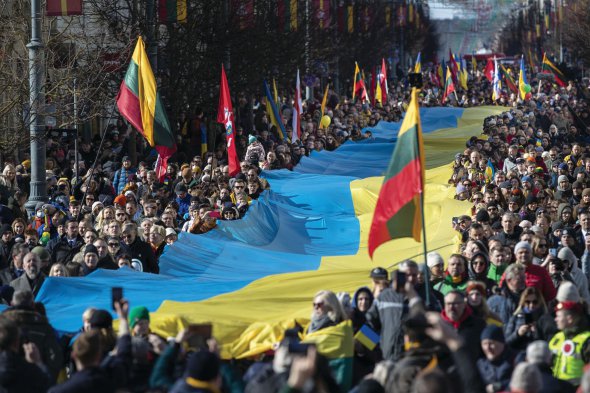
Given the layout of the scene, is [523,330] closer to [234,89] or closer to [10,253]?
[10,253]

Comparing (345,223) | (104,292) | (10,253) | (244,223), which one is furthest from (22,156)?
(104,292)

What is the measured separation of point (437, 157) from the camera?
33125 mm

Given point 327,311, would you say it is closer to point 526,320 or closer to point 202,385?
point 526,320

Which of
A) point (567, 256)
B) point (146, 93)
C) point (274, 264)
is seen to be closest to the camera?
point (567, 256)

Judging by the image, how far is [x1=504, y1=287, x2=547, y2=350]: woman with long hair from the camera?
10.8 meters

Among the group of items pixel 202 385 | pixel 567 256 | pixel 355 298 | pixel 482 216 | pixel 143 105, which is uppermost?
pixel 143 105

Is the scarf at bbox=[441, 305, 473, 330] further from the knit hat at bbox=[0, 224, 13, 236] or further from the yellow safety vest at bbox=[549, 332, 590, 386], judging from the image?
the knit hat at bbox=[0, 224, 13, 236]

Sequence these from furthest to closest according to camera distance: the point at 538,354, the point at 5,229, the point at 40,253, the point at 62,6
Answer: the point at 62,6, the point at 5,229, the point at 40,253, the point at 538,354

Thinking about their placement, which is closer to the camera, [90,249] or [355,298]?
[355,298]

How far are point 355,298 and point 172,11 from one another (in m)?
21.0

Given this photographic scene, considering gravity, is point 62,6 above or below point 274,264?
above

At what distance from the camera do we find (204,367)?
8.15m

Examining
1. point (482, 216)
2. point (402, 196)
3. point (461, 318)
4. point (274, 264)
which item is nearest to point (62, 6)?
point (274, 264)

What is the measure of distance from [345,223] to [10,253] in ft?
24.8
